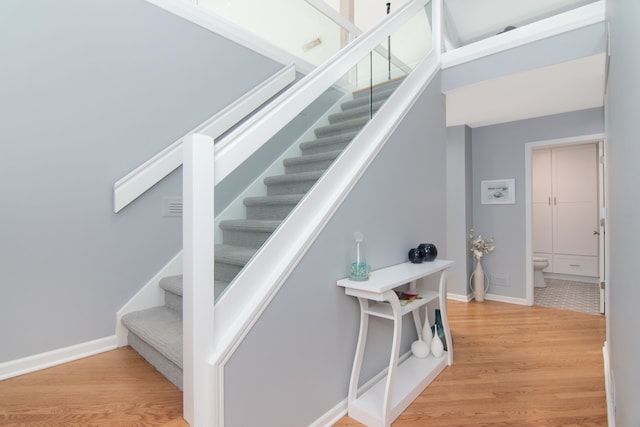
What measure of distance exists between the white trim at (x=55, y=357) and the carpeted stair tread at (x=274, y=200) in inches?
60.2

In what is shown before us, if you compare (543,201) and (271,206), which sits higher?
(543,201)

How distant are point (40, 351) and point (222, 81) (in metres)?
2.34

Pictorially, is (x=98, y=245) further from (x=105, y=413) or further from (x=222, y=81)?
(x=222, y=81)

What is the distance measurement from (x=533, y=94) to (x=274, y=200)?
9.90ft

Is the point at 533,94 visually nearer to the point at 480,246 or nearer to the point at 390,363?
the point at 480,246

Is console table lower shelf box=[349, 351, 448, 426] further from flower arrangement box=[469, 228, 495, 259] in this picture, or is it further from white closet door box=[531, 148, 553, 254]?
white closet door box=[531, 148, 553, 254]

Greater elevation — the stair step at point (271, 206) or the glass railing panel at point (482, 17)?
the glass railing panel at point (482, 17)

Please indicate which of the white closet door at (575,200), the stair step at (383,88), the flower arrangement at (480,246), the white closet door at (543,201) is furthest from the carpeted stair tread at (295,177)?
the white closet door at (575,200)

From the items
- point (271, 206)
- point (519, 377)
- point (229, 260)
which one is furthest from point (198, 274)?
point (519, 377)

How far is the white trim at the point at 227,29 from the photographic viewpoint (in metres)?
2.57

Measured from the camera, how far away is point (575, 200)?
5.27m

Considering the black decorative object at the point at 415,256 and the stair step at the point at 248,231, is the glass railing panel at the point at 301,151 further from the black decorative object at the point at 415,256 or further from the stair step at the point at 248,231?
the black decorative object at the point at 415,256

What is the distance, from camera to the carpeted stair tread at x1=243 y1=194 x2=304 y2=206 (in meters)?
1.61

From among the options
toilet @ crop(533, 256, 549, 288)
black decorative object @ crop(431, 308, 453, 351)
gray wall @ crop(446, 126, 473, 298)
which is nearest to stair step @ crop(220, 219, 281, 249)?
black decorative object @ crop(431, 308, 453, 351)
